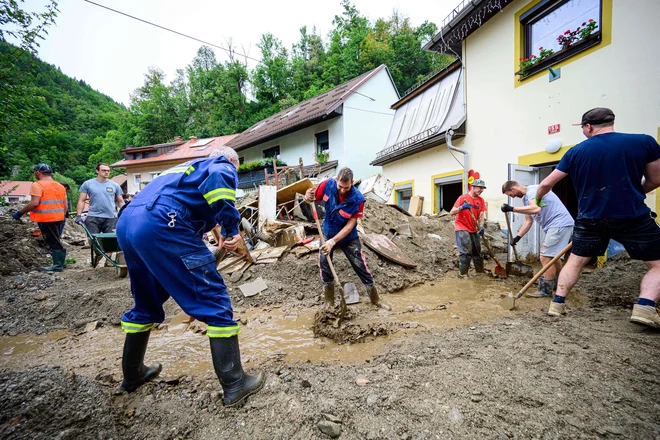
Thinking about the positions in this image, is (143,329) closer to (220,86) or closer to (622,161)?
(622,161)

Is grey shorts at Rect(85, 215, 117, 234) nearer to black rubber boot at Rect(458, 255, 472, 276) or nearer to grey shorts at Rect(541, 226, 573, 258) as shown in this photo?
black rubber boot at Rect(458, 255, 472, 276)

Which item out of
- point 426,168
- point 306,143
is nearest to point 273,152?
point 306,143

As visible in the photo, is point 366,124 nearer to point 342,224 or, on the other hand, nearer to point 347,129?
point 347,129

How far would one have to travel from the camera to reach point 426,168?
28.1 ft

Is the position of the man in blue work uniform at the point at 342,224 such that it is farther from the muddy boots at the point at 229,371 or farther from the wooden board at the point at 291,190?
the wooden board at the point at 291,190

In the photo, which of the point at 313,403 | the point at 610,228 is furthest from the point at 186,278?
the point at 610,228

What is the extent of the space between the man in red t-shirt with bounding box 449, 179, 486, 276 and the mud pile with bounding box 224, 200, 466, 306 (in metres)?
0.56

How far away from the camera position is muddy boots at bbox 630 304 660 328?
217 centimetres

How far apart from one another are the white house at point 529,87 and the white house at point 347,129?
538 cm

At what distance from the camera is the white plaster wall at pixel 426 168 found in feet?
25.5

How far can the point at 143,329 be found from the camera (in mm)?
1854

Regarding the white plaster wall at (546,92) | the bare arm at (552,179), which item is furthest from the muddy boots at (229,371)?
the white plaster wall at (546,92)

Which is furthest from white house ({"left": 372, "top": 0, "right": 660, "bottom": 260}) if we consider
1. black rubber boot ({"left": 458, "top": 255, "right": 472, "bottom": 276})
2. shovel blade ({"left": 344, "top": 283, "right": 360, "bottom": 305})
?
shovel blade ({"left": 344, "top": 283, "right": 360, "bottom": 305})

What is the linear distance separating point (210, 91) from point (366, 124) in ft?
88.7
